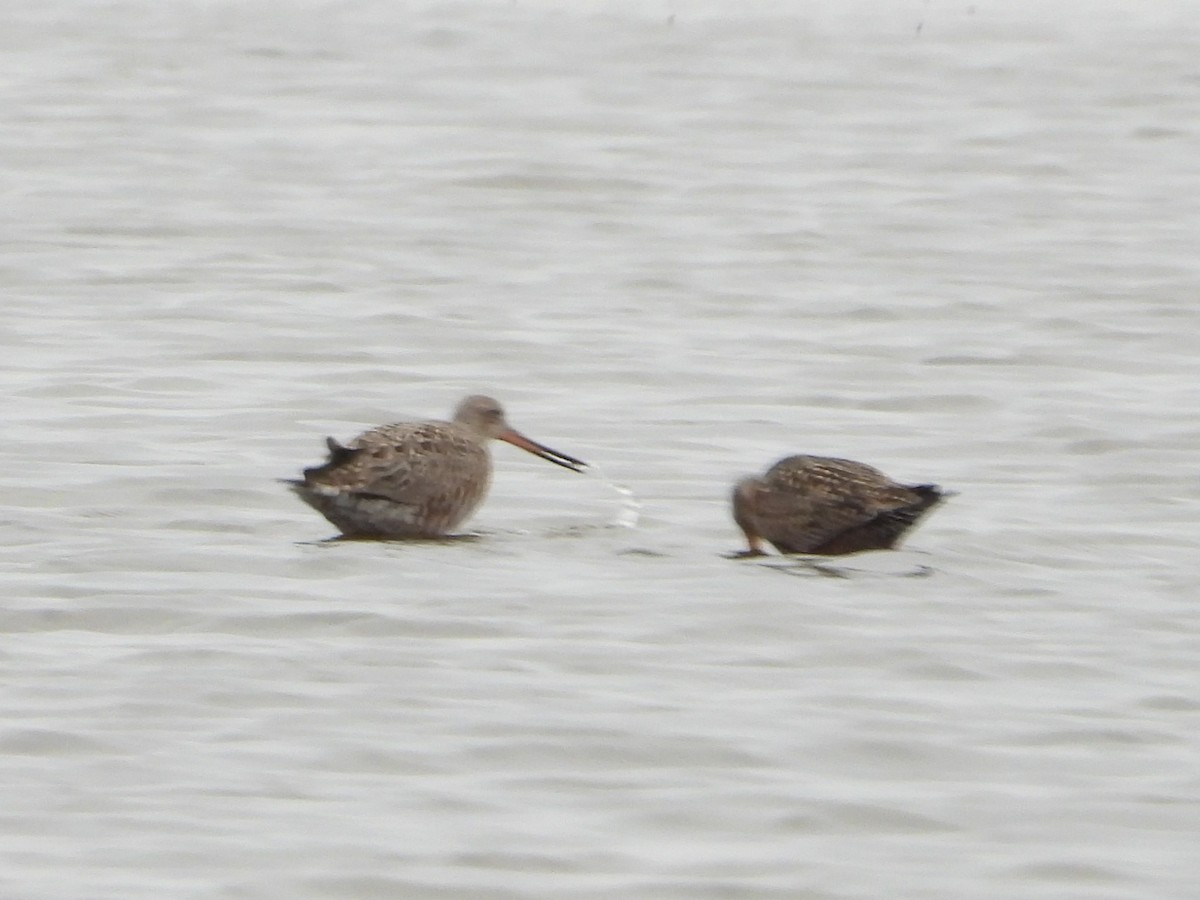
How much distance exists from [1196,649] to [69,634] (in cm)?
301

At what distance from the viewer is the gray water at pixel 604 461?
6395mm

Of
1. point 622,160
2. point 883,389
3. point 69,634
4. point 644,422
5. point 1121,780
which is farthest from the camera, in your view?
point 622,160

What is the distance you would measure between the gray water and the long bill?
9.5 inches

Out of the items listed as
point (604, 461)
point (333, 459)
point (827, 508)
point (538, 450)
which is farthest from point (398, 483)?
point (604, 461)

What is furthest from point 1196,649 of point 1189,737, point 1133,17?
point 1133,17

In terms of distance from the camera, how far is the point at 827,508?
30.3ft

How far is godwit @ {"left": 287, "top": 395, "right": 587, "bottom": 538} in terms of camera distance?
9.29 metres

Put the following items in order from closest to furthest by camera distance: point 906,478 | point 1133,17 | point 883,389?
point 906,478
point 883,389
point 1133,17

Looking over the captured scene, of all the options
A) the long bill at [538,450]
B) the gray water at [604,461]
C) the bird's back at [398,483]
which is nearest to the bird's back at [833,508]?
the gray water at [604,461]

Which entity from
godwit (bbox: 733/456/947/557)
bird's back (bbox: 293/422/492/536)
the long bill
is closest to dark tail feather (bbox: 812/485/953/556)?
godwit (bbox: 733/456/947/557)

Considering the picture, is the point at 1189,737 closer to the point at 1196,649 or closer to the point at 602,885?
the point at 1196,649

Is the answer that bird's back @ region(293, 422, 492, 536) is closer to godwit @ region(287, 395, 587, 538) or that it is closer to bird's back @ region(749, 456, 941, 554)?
godwit @ region(287, 395, 587, 538)

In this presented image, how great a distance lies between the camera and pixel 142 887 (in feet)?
19.3

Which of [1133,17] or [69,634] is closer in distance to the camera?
[69,634]
